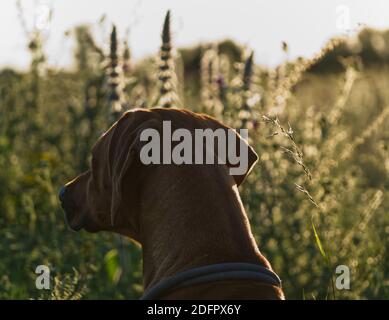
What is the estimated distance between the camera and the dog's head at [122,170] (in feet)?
12.2

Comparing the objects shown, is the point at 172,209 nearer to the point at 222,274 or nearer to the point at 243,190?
the point at 222,274

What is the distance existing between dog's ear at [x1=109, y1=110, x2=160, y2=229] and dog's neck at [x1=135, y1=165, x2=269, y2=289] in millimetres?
75

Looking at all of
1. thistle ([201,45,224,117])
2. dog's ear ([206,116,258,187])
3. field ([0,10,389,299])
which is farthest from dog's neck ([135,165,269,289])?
thistle ([201,45,224,117])

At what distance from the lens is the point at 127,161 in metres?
3.66

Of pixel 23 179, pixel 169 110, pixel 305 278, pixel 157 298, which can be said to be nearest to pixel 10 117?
pixel 23 179

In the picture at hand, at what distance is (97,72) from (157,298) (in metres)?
3.74

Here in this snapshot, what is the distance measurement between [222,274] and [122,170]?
2.21ft

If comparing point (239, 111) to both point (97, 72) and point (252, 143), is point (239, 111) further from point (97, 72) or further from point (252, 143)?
point (97, 72)

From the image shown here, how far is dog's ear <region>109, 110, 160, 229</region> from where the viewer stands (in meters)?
3.67
